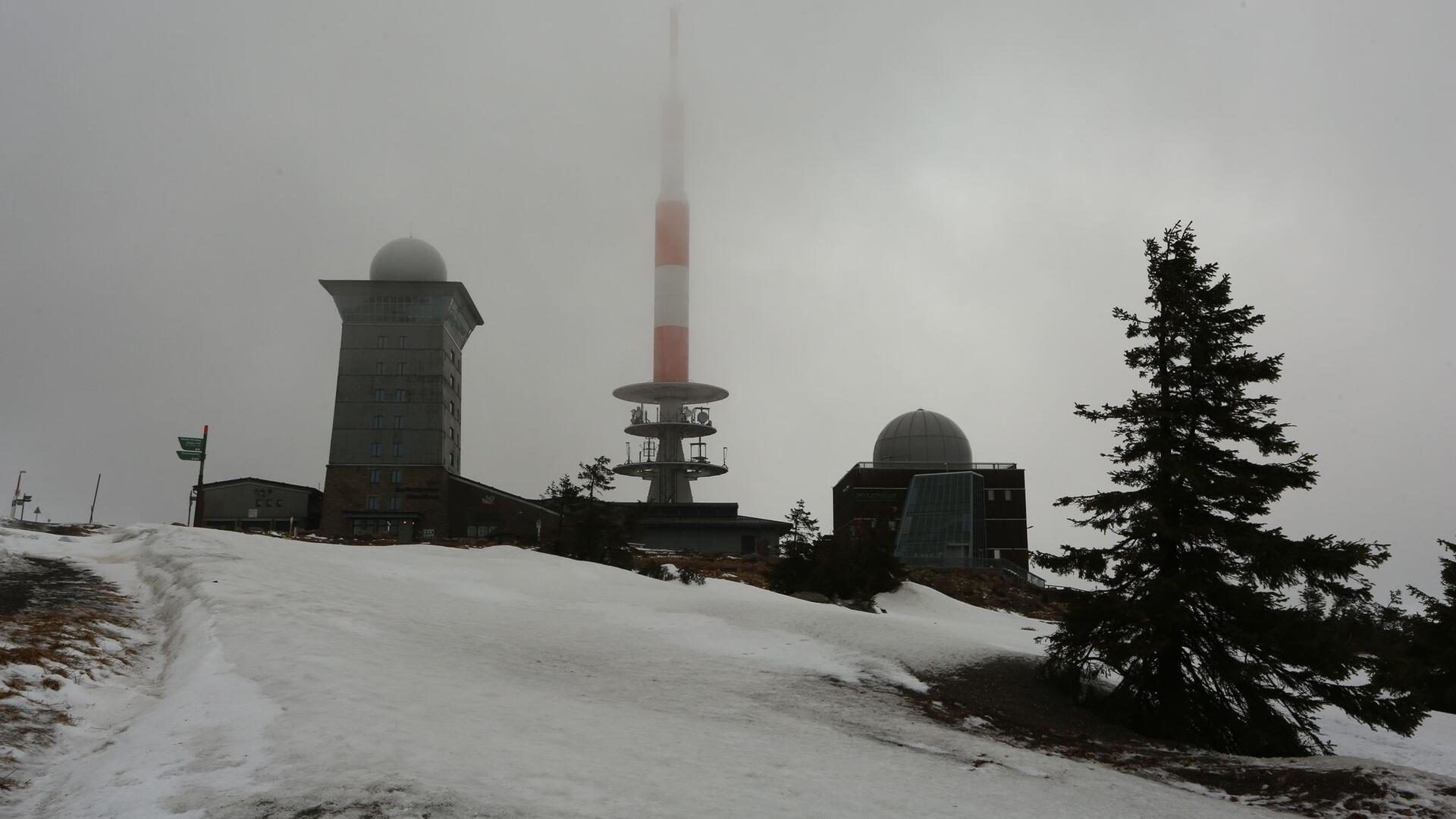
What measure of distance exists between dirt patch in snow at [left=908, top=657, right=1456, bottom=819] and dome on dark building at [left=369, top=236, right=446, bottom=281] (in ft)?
246

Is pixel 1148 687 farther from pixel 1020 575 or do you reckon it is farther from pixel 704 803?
pixel 1020 575

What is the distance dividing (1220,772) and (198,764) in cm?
1164

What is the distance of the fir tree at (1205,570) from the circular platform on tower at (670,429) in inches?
2920

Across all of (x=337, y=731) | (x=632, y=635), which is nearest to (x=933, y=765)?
(x=337, y=731)

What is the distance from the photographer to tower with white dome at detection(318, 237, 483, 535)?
78.5m

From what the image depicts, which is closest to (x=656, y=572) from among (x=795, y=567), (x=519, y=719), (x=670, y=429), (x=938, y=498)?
(x=795, y=567)

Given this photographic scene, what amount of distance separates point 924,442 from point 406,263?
48972 mm

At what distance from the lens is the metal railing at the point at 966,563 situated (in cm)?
5872

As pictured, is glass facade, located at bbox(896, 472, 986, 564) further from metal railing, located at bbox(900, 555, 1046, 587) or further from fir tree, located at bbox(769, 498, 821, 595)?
fir tree, located at bbox(769, 498, 821, 595)

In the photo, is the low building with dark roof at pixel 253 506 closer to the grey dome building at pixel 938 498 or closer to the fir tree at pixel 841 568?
the grey dome building at pixel 938 498

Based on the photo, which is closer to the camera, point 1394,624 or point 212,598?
point 212,598

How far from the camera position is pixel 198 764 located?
7.82 meters

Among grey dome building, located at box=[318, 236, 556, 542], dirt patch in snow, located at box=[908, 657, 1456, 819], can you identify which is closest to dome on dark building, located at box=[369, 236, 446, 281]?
grey dome building, located at box=[318, 236, 556, 542]

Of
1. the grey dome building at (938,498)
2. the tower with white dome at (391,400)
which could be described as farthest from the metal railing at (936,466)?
the tower with white dome at (391,400)
